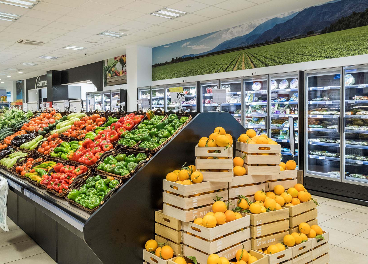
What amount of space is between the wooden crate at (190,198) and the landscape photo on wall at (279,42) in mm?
4638

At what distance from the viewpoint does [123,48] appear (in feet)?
34.6

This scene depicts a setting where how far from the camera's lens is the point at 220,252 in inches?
93.7

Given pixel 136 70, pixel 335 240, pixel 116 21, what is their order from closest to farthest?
1. pixel 335 240
2. pixel 116 21
3. pixel 136 70

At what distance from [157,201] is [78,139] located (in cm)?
180

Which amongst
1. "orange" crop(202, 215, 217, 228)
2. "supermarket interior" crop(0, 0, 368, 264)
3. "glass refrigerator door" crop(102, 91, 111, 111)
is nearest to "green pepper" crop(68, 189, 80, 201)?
"supermarket interior" crop(0, 0, 368, 264)

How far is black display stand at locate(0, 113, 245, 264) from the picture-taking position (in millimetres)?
2473

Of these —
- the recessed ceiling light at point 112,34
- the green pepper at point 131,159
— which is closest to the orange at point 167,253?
the green pepper at point 131,159

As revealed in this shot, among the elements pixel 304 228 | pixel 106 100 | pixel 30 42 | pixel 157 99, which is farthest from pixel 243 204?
pixel 106 100

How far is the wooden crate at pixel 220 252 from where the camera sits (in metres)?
2.38

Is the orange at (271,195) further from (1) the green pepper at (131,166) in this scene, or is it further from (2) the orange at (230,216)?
(1) the green pepper at (131,166)

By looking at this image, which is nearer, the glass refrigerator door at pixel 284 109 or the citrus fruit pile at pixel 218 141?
the citrus fruit pile at pixel 218 141

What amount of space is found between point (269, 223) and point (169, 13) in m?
5.36

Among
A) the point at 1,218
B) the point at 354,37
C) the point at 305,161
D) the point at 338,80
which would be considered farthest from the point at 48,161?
the point at 354,37

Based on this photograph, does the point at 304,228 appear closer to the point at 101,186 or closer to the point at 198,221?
the point at 198,221
